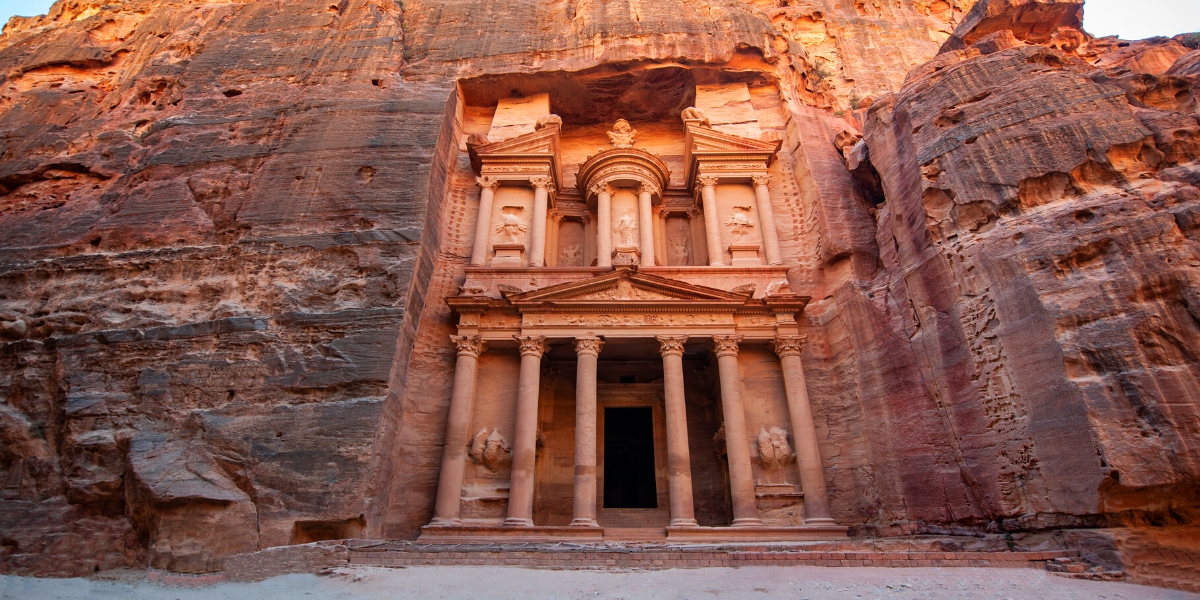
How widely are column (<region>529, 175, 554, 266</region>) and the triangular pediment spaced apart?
5.48 feet

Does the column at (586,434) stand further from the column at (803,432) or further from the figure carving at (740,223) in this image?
the figure carving at (740,223)

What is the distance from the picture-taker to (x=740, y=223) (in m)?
14.7

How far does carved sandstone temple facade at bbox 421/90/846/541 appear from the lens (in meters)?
11.0

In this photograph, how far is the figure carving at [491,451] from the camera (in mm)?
11453

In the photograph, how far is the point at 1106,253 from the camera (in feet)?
26.0

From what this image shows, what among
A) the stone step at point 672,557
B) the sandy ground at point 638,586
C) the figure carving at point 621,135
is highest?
the figure carving at point 621,135

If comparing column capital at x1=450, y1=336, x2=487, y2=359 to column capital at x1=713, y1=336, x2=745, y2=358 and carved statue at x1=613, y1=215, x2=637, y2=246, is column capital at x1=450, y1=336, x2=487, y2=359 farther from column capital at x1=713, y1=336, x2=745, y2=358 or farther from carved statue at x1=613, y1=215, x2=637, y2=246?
column capital at x1=713, y1=336, x2=745, y2=358

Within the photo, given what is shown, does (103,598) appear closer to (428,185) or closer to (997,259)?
(428,185)

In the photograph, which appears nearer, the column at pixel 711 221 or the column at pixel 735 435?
the column at pixel 735 435

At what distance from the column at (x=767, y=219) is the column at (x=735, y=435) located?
2619 millimetres

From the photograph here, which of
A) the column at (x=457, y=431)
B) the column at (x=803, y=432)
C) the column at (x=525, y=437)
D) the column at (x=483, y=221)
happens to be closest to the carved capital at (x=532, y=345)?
the column at (x=525, y=437)

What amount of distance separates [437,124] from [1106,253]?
41.8 feet

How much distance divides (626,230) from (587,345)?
381cm

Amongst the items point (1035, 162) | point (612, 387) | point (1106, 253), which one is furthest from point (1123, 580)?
point (612, 387)
